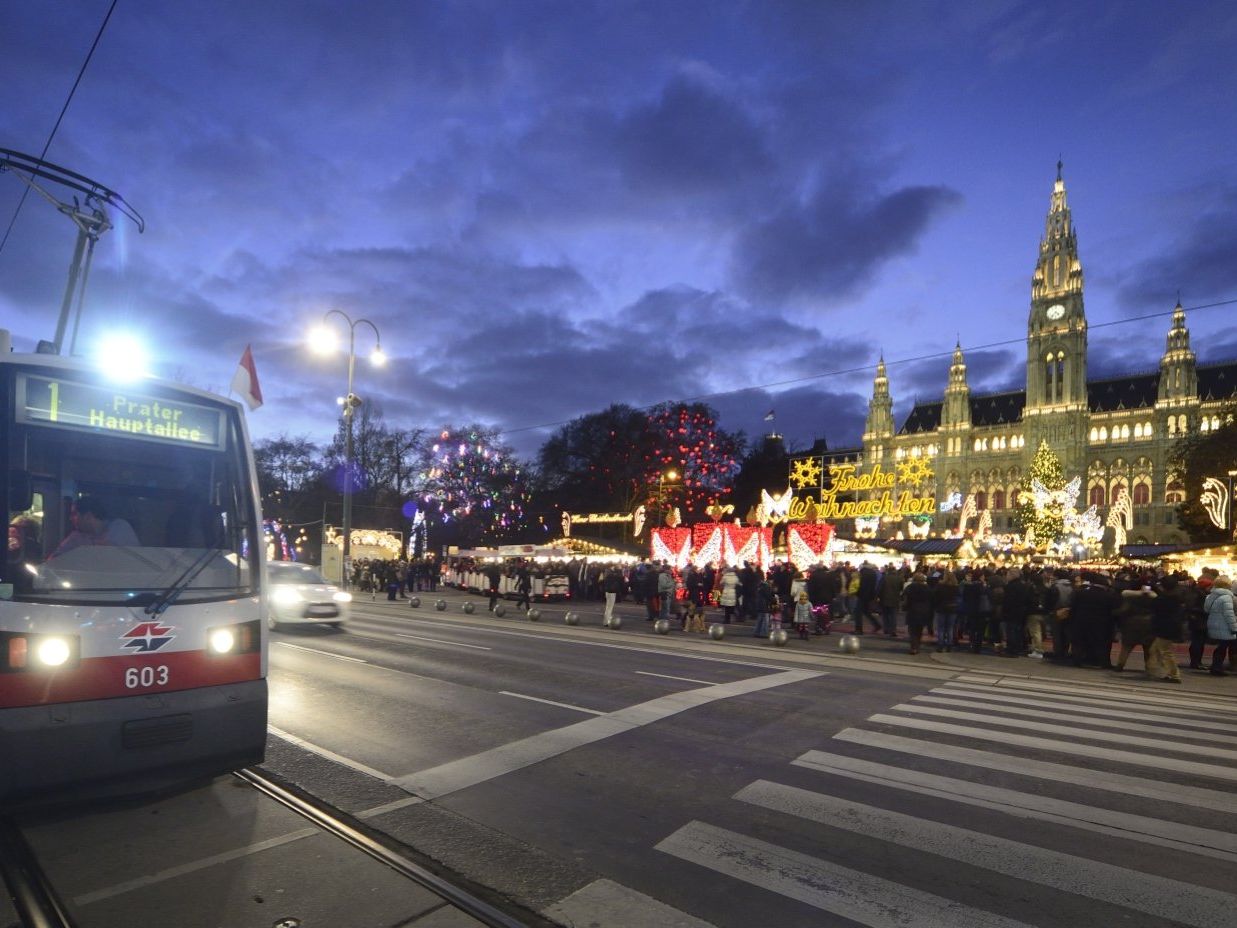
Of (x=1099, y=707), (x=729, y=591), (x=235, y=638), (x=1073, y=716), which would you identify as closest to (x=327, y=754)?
(x=235, y=638)

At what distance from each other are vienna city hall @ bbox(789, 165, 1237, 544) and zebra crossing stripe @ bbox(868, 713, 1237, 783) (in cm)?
8010

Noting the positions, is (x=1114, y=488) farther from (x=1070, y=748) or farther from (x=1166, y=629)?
(x=1070, y=748)

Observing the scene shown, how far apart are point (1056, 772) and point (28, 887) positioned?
7.68 metres

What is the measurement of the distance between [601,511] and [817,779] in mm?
65844

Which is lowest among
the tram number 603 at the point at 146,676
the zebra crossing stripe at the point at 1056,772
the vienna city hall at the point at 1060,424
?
the zebra crossing stripe at the point at 1056,772

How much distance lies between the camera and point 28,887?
4176 mm

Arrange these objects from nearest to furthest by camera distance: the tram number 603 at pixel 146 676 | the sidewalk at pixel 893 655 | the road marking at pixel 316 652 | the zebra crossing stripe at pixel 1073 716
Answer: the tram number 603 at pixel 146 676 → the zebra crossing stripe at pixel 1073 716 → the road marking at pixel 316 652 → the sidewalk at pixel 893 655

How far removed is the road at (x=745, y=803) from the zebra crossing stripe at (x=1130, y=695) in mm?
126

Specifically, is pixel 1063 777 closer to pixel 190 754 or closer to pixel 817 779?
pixel 817 779

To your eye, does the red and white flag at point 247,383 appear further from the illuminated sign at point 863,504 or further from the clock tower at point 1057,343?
the clock tower at point 1057,343

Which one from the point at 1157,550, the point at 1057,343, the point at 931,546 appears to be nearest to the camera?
the point at 931,546

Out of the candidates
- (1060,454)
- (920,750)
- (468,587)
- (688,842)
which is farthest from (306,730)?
(1060,454)

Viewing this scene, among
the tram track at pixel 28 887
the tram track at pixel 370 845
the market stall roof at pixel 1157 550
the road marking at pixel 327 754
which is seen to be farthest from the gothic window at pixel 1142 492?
the tram track at pixel 28 887

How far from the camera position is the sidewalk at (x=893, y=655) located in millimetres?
13070
